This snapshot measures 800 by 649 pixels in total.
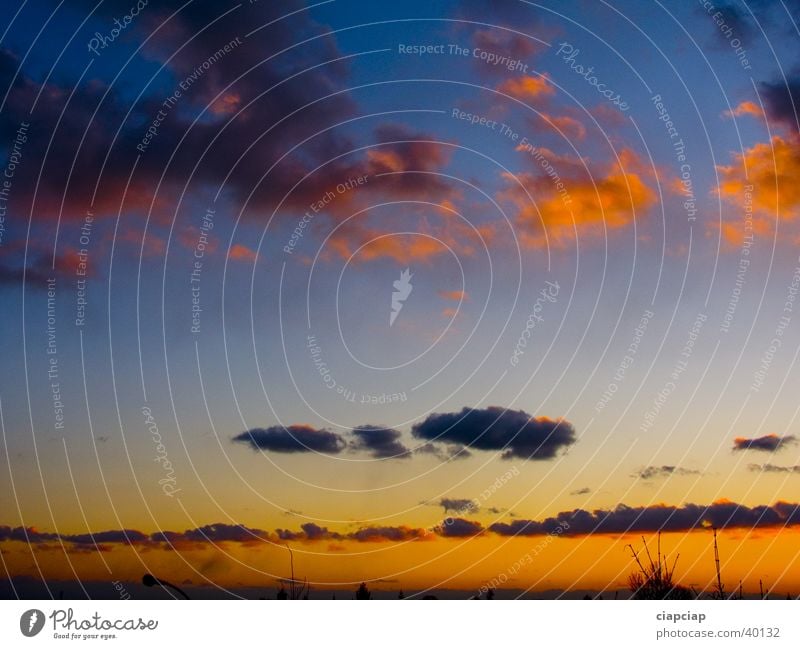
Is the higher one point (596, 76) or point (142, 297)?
point (596, 76)

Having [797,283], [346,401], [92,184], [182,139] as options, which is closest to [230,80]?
[182,139]
